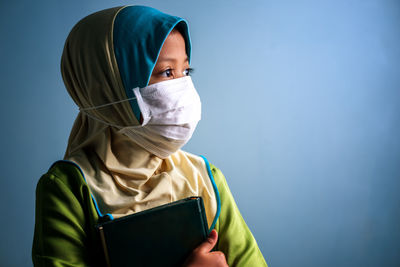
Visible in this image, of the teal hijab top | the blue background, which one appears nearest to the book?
the teal hijab top

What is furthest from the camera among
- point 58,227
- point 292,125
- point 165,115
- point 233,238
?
point 292,125

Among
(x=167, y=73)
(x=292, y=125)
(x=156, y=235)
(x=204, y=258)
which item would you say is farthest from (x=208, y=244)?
(x=292, y=125)

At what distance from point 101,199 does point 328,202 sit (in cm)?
162

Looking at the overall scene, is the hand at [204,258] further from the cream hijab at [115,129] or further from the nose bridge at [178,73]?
the nose bridge at [178,73]

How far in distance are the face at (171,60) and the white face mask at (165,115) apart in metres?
0.03

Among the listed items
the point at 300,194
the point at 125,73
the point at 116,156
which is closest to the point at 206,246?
the point at 116,156

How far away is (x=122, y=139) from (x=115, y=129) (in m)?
0.04

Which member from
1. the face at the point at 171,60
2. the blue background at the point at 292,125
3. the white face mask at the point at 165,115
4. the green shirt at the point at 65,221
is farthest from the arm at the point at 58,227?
the blue background at the point at 292,125

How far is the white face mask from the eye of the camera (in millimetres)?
961

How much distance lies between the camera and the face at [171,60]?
0.98 metres

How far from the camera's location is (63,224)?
0.89 m

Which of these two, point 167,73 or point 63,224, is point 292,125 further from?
point 63,224

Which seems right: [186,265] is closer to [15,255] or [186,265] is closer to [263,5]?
[15,255]

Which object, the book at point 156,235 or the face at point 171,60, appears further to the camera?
the face at point 171,60
